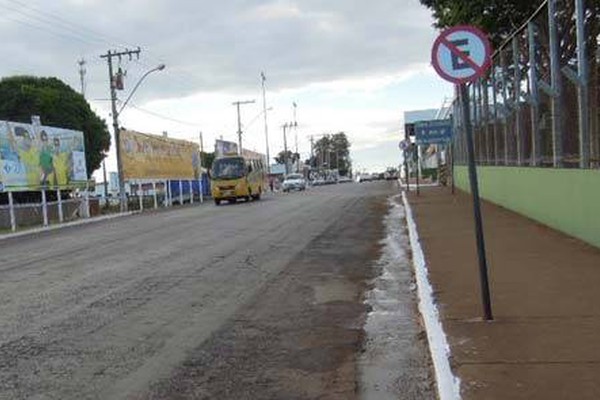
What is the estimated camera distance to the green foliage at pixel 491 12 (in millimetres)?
27469

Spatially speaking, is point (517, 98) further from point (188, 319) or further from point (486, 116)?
point (188, 319)

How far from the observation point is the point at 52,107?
59.3 m

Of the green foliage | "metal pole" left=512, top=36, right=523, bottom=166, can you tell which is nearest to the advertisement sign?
the green foliage

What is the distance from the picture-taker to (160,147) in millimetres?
52625

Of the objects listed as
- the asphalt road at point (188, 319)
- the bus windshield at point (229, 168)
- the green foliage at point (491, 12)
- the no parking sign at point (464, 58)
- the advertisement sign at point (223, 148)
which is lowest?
the asphalt road at point (188, 319)

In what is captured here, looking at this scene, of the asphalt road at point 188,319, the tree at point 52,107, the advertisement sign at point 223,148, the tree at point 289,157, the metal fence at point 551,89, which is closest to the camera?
the asphalt road at point 188,319

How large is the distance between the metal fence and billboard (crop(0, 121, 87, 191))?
60.8 ft

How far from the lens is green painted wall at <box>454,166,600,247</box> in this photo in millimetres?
13531

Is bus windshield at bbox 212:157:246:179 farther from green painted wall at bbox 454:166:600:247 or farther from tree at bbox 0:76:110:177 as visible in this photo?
green painted wall at bbox 454:166:600:247

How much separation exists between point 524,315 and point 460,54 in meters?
2.66

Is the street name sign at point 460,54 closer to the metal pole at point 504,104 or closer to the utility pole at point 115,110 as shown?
the metal pole at point 504,104

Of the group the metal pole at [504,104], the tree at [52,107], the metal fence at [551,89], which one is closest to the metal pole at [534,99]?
the metal fence at [551,89]

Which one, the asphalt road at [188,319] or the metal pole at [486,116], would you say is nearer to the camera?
the asphalt road at [188,319]

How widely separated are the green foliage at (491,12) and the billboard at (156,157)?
2348cm
